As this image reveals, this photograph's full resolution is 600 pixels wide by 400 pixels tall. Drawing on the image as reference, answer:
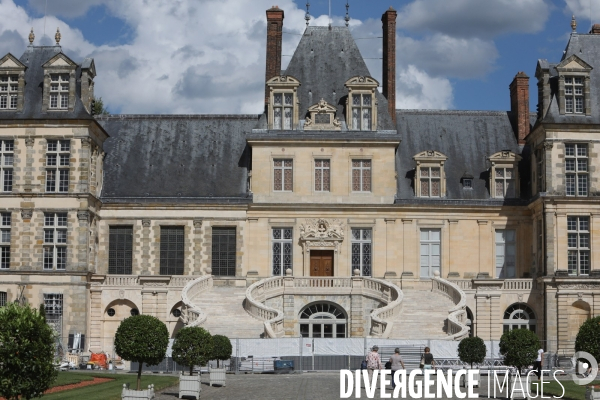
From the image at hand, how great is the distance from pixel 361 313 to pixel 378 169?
24.3ft

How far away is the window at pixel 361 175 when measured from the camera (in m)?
50.4

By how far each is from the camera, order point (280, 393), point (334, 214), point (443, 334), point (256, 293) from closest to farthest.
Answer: point (280, 393) < point (443, 334) < point (256, 293) < point (334, 214)

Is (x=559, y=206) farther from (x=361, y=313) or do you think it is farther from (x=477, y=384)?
(x=477, y=384)

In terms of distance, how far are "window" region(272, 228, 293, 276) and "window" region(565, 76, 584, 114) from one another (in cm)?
1380

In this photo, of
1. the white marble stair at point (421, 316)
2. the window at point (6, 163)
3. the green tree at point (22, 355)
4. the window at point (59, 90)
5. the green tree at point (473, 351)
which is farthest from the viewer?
the window at point (59, 90)

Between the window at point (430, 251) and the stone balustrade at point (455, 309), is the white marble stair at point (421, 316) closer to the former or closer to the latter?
the stone balustrade at point (455, 309)

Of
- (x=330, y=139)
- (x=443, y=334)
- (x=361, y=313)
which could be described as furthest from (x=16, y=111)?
(x=443, y=334)

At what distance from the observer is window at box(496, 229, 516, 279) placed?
50.4 m

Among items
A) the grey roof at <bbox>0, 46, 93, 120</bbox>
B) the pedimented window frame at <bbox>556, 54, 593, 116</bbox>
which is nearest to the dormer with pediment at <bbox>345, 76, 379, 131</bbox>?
the pedimented window frame at <bbox>556, 54, 593, 116</bbox>

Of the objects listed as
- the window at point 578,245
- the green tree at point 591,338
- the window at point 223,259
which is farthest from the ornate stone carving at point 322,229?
the green tree at point 591,338

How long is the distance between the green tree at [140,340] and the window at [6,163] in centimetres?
2199

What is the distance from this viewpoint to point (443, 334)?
141 feet

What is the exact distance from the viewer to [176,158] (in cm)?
5238

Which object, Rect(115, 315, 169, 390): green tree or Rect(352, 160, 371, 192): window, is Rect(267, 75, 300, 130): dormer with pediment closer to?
Rect(352, 160, 371, 192): window
